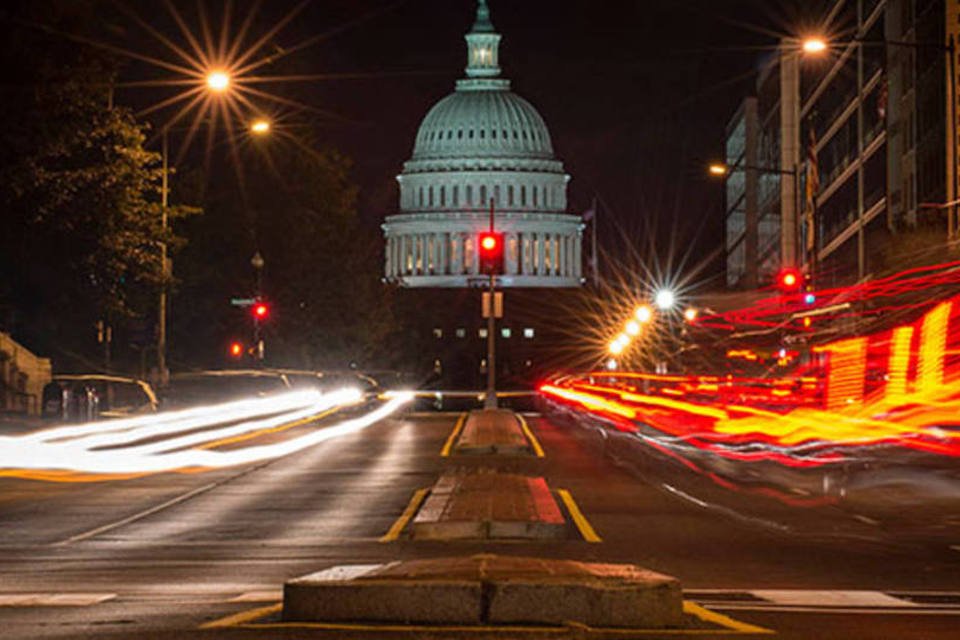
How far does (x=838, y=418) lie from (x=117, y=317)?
1266 inches

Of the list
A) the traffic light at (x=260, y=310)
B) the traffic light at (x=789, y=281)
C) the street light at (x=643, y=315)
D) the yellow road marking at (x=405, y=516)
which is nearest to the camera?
the yellow road marking at (x=405, y=516)

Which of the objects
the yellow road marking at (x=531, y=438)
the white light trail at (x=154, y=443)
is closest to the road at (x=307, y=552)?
the white light trail at (x=154, y=443)

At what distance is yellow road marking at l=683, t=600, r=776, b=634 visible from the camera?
36.7 ft

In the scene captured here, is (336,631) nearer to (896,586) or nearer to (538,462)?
(896,586)

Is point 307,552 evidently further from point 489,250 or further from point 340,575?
point 489,250

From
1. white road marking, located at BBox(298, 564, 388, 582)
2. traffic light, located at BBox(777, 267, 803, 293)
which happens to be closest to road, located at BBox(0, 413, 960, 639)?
white road marking, located at BBox(298, 564, 388, 582)

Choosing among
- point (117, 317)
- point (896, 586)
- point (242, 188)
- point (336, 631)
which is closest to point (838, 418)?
point (896, 586)

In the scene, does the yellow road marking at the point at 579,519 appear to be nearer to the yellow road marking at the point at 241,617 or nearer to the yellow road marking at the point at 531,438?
the yellow road marking at the point at 241,617

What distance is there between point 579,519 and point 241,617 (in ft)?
33.4

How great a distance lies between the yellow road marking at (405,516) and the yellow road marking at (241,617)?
6720 mm

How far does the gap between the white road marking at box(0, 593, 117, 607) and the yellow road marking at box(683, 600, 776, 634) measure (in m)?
4.16

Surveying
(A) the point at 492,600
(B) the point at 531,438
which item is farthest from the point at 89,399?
(A) the point at 492,600

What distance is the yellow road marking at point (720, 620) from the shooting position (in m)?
11.2

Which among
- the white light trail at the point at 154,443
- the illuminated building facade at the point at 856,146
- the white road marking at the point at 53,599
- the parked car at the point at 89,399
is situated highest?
the illuminated building facade at the point at 856,146
